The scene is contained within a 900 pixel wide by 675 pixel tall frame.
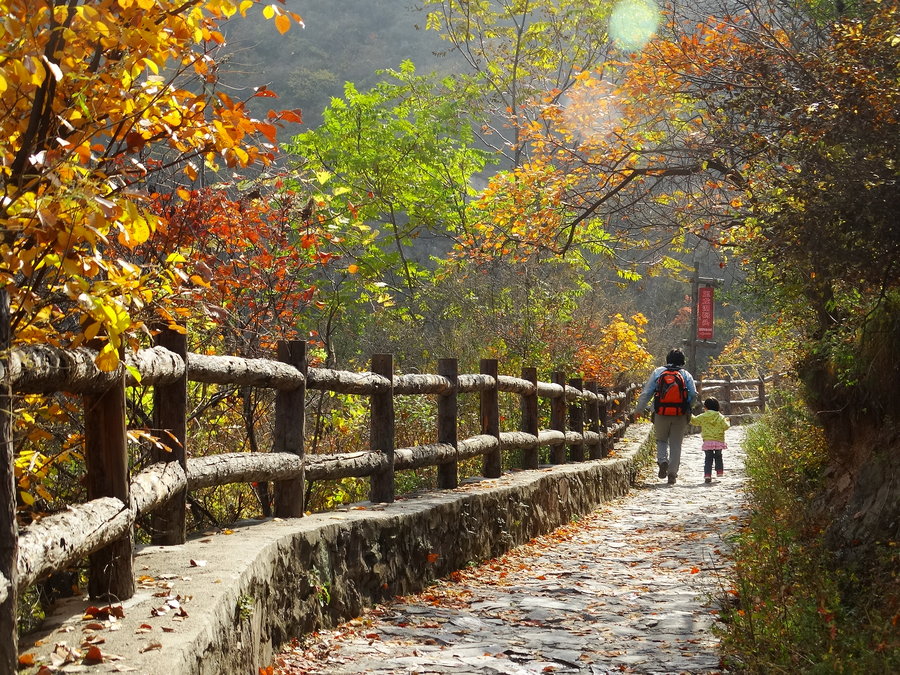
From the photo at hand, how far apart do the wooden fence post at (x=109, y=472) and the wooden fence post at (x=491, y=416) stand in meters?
6.02

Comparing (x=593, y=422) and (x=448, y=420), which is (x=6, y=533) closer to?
(x=448, y=420)

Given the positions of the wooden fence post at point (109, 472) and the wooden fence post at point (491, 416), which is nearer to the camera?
the wooden fence post at point (109, 472)

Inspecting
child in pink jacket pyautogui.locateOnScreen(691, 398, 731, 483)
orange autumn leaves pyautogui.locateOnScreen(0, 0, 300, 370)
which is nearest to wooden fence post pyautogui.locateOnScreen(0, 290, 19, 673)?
orange autumn leaves pyautogui.locateOnScreen(0, 0, 300, 370)

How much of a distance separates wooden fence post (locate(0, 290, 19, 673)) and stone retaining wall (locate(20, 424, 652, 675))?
1.27 ft

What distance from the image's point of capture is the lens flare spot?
11516mm

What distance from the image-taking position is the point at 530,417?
1101cm

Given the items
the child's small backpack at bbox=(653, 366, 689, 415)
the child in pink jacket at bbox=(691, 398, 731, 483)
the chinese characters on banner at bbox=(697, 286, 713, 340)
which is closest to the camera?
the child's small backpack at bbox=(653, 366, 689, 415)

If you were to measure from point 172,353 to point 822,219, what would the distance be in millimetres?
3876

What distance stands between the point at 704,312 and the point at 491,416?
25.5 metres

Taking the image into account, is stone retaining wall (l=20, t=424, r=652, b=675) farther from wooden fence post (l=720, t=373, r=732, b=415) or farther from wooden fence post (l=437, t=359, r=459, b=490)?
wooden fence post (l=720, t=373, r=732, b=415)

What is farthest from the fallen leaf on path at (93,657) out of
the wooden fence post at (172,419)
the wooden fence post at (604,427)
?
the wooden fence post at (604,427)

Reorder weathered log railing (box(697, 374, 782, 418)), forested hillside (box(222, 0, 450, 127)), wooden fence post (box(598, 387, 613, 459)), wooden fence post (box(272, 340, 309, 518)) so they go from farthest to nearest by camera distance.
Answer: forested hillside (box(222, 0, 450, 127)), weathered log railing (box(697, 374, 782, 418)), wooden fence post (box(598, 387, 613, 459)), wooden fence post (box(272, 340, 309, 518))

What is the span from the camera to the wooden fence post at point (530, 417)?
428 inches

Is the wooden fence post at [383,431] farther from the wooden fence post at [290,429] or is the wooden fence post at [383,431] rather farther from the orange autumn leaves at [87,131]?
the orange autumn leaves at [87,131]
